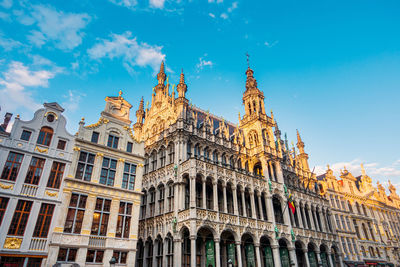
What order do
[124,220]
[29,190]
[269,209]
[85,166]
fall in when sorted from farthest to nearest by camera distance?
1. [269,209]
2. [124,220]
3. [85,166]
4. [29,190]

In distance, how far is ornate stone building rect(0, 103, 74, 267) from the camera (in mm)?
18359

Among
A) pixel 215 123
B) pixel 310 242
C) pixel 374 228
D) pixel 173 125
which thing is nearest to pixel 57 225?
pixel 173 125

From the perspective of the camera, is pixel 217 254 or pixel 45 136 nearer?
pixel 45 136

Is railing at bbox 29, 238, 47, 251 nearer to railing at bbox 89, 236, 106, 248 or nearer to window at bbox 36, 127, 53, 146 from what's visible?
railing at bbox 89, 236, 106, 248

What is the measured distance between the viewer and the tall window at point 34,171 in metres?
20.3

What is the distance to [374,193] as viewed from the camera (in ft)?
195

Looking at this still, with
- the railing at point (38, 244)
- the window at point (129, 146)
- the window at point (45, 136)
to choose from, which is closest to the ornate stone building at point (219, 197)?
the window at point (129, 146)

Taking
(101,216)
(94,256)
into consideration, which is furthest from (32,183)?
(94,256)

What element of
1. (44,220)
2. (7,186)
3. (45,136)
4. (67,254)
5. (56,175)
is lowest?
(67,254)

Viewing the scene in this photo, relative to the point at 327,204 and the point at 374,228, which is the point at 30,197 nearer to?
the point at 327,204

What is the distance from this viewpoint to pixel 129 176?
25719mm

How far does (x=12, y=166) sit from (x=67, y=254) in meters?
7.60

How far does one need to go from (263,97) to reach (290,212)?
61.1ft

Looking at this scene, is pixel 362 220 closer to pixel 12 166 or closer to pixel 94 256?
pixel 94 256
